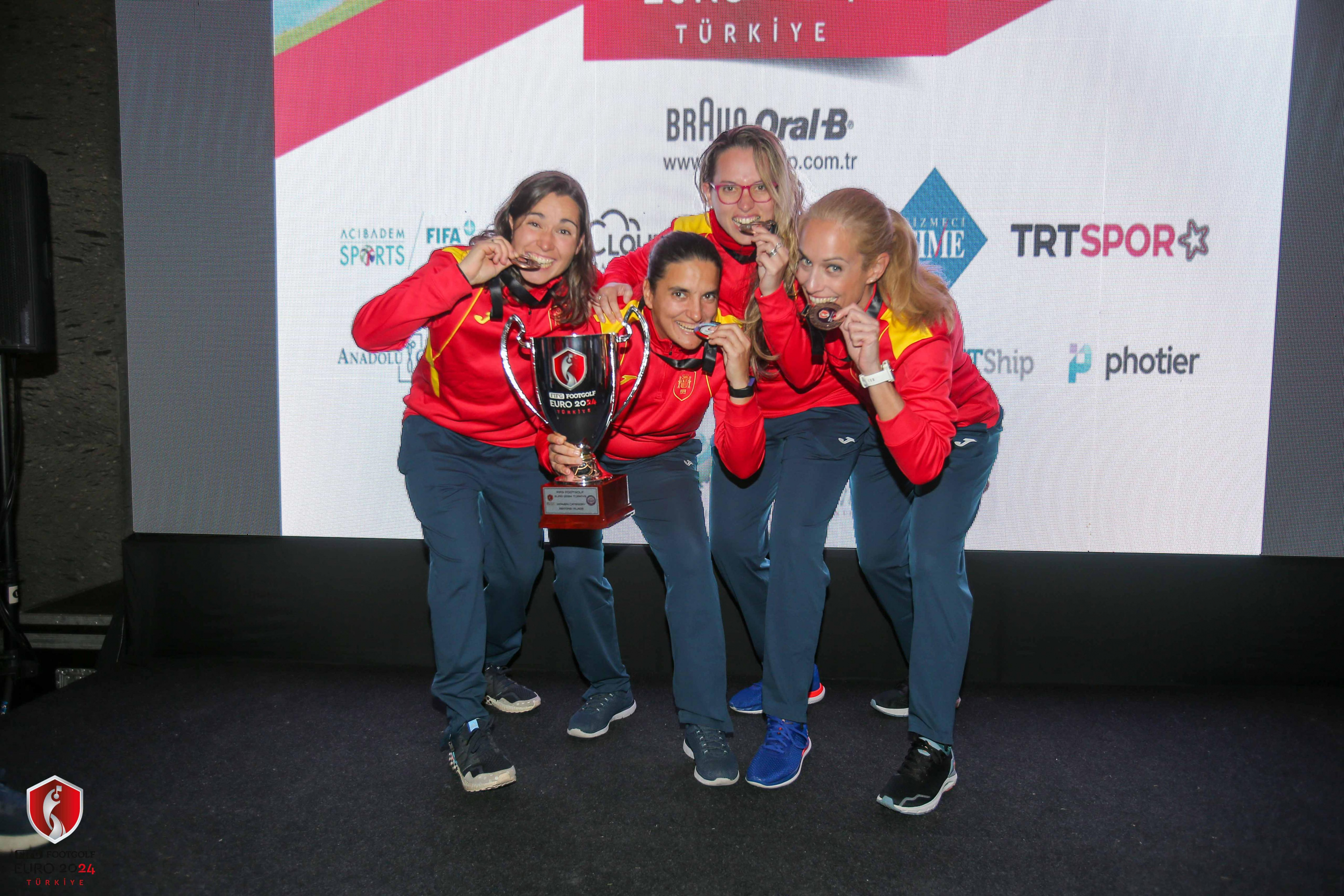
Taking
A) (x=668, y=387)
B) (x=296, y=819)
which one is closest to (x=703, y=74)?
(x=668, y=387)

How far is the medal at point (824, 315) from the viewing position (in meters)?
2.09

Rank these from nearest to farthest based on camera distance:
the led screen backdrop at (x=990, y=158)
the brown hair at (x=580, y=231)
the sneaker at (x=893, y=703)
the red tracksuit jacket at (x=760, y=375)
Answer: the brown hair at (x=580, y=231), the red tracksuit jacket at (x=760, y=375), the sneaker at (x=893, y=703), the led screen backdrop at (x=990, y=158)

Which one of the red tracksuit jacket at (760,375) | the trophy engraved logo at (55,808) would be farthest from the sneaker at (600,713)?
the trophy engraved logo at (55,808)

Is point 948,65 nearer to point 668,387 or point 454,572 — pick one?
point 668,387

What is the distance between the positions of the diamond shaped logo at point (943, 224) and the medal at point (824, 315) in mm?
1120

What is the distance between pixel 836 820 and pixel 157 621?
9.14 ft

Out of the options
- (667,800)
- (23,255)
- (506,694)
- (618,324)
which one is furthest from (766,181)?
(23,255)

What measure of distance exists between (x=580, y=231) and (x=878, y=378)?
3.08 feet

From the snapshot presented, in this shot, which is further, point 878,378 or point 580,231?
point 580,231

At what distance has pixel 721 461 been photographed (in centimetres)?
241

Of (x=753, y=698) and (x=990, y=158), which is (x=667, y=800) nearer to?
(x=753, y=698)

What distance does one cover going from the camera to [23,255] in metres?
3.04

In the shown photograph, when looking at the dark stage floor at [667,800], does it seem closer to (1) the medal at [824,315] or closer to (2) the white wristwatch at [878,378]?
(2) the white wristwatch at [878,378]

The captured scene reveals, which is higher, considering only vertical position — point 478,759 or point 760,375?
point 760,375
